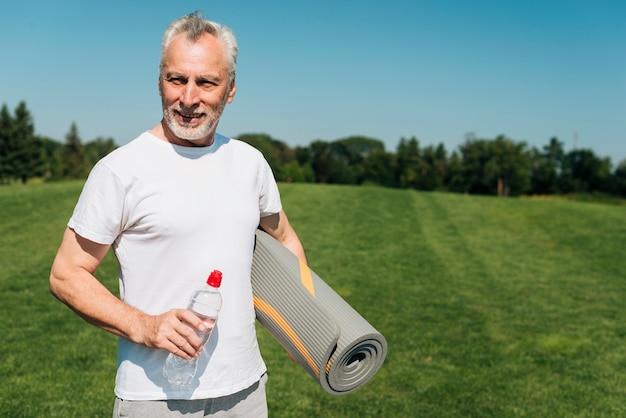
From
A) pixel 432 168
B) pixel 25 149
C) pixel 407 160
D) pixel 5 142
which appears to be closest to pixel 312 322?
pixel 25 149

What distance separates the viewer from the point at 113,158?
1.99 metres

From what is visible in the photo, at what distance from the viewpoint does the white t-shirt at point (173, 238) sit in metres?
1.97

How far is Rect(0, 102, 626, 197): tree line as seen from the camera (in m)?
60.1

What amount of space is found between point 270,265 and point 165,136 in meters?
0.61

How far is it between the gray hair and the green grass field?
12.6ft

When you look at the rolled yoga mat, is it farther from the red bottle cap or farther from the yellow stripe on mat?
the red bottle cap

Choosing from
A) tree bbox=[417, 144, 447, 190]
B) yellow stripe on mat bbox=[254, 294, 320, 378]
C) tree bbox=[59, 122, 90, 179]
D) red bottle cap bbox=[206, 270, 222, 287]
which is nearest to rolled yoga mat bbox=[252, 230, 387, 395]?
yellow stripe on mat bbox=[254, 294, 320, 378]

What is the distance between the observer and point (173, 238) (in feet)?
6.68

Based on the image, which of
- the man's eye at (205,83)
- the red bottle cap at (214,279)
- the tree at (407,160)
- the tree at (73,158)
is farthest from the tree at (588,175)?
the red bottle cap at (214,279)

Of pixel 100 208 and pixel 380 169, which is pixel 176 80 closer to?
pixel 100 208

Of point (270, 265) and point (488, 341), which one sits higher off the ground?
point (270, 265)

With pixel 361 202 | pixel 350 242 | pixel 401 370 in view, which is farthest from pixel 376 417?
pixel 361 202

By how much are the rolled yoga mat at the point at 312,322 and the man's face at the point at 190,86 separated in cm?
53

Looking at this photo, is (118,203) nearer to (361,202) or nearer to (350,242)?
(350,242)
